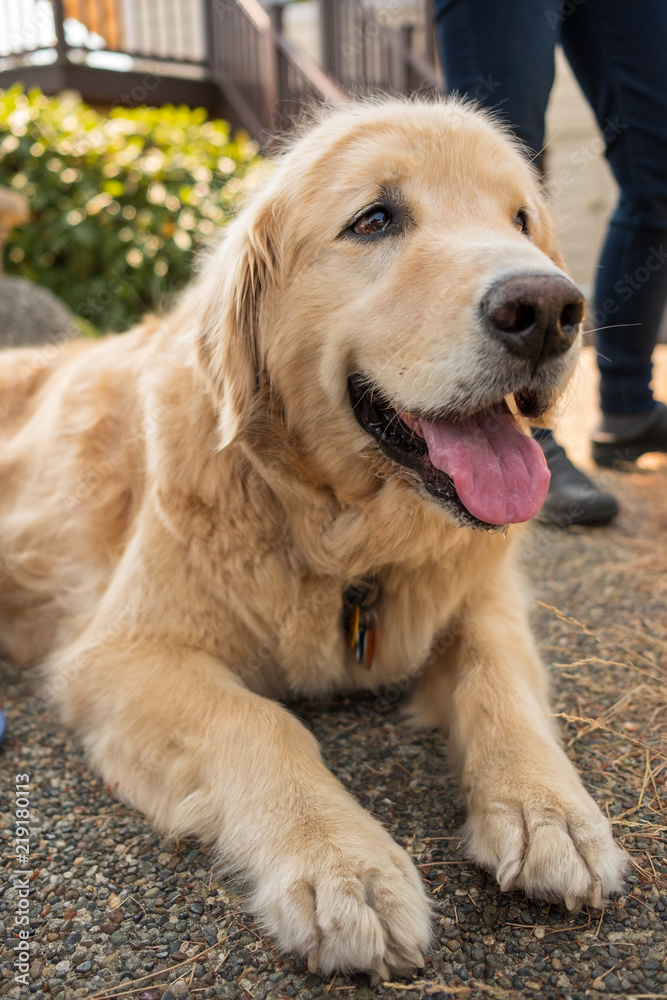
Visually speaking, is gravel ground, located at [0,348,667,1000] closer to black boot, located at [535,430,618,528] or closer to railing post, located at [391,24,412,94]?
black boot, located at [535,430,618,528]

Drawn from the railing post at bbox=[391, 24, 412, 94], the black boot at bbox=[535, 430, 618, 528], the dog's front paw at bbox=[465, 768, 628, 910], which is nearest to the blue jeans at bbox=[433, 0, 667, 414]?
the black boot at bbox=[535, 430, 618, 528]

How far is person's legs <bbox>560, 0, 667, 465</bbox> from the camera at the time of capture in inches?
128

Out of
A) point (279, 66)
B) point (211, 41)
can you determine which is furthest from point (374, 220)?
point (211, 41)

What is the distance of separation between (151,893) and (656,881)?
106 cm

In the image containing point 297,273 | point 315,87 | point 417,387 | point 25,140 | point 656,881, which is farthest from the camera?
point 315,87

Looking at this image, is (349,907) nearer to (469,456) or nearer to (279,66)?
(469,456)

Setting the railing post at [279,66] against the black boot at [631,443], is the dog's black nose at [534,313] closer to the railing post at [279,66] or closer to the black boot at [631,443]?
the black boot at [631,443]

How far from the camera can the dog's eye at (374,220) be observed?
1993 millimetres

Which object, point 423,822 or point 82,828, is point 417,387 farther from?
point 82,828

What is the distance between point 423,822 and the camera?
182cm

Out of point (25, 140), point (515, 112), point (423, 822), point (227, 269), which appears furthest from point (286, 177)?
point (25, 140)

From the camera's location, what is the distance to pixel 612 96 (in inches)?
135

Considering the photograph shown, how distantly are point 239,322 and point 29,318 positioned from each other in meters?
3.77

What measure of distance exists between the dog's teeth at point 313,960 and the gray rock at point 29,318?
4.59 meters
